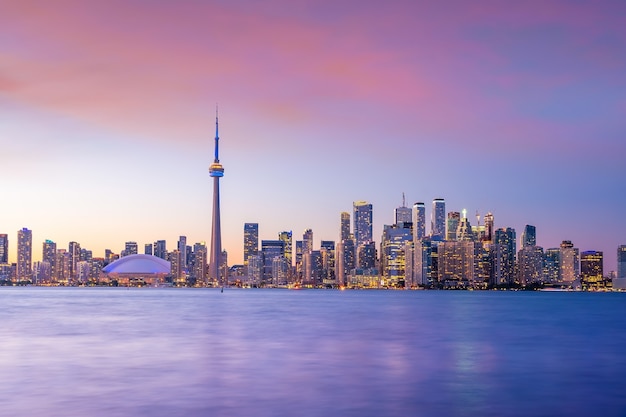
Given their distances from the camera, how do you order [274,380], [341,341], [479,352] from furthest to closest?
[341,341]
[479,352]
[274,380]

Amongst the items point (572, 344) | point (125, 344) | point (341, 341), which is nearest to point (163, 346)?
point (125, 344)

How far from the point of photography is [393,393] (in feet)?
114

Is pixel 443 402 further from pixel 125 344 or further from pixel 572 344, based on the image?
pixel 572 344

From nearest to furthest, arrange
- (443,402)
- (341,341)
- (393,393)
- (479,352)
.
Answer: (443,402), (393,393), (479,352), (341,341)

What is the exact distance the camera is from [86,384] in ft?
120

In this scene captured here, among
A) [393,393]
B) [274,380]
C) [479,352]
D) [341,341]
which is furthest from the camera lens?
[341,341]

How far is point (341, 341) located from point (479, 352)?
12982 millimetres

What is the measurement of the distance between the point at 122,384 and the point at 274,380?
7441mm

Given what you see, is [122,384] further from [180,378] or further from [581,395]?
[581,395]

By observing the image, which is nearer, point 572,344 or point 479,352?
point 479,352

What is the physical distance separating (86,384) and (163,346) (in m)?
21.2

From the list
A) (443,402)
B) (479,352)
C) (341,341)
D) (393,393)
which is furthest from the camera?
(341,341)

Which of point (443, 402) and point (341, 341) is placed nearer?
point (443, 402)

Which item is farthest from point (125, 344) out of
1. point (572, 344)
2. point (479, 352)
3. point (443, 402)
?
point (572, 344)
